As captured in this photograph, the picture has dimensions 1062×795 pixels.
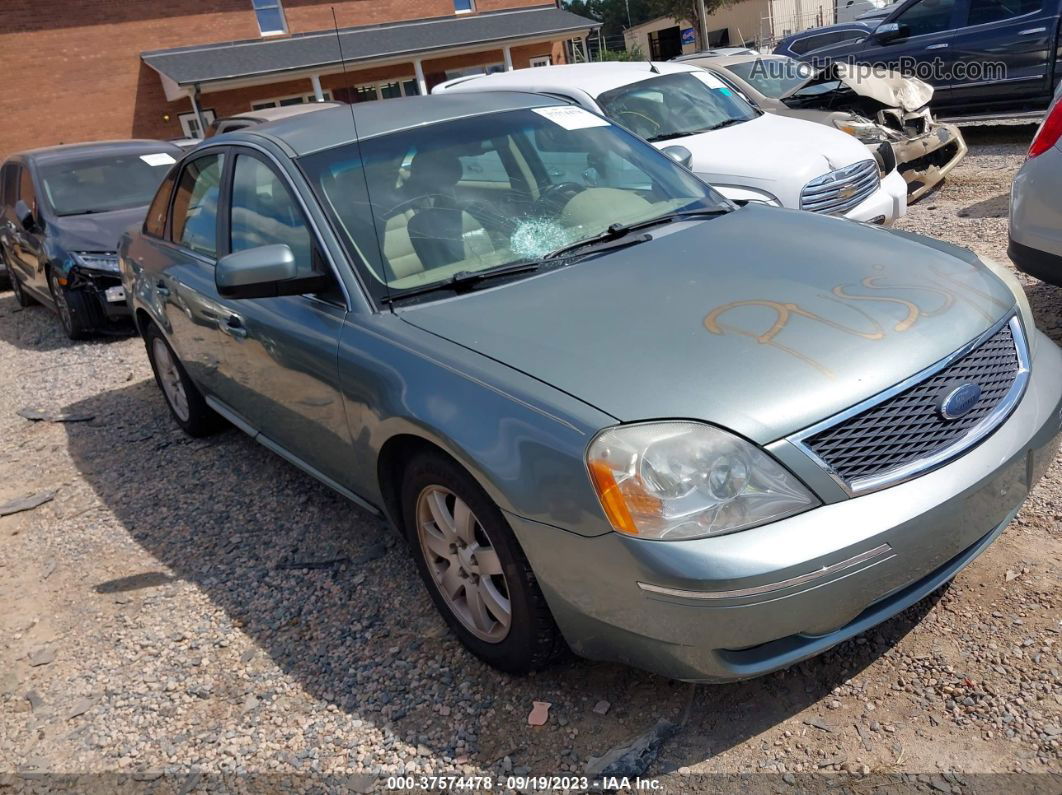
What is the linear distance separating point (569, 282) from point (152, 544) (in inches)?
98.0

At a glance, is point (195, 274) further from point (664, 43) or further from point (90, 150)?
point (664, 43)

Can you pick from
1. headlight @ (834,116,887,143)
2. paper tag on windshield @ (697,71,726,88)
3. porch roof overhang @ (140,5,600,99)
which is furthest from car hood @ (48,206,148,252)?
porch roof overhang @ (140,5,600,99)

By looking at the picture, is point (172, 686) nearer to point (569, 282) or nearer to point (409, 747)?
point (409, 747)

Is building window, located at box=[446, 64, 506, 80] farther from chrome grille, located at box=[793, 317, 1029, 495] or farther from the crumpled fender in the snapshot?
chrome grille, located at box=[793, 317, 1029, 495]

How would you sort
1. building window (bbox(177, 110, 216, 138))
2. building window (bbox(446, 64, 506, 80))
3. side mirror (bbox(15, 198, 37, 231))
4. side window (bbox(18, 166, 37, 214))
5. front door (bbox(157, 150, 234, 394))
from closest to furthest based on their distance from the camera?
front door (bbox(157, 150, 234, 394)) < side mirror (bbox(15, 198, 37, 231)) < side window (bbox(18, 166, 37, 214)) < building window (bbox(177, 110, 216, 138)) < building window (bbox(446, 64, 506, 80))

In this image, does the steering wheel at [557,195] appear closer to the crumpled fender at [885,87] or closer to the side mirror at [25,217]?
the crumpled fender at [885,87]

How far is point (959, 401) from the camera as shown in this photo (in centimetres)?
234

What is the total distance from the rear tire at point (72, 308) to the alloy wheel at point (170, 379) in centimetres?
300

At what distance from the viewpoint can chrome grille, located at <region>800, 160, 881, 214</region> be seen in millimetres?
6133

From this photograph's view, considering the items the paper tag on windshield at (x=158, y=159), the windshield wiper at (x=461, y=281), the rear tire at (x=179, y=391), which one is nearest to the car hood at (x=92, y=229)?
the paper tag on windshield at (x=158, y=159)

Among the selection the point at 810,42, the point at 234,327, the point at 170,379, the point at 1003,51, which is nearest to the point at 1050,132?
the point at 234,327

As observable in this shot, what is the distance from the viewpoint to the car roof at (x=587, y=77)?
24.7ft

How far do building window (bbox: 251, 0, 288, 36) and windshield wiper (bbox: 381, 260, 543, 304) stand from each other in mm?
25855

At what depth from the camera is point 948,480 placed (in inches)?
88.4
